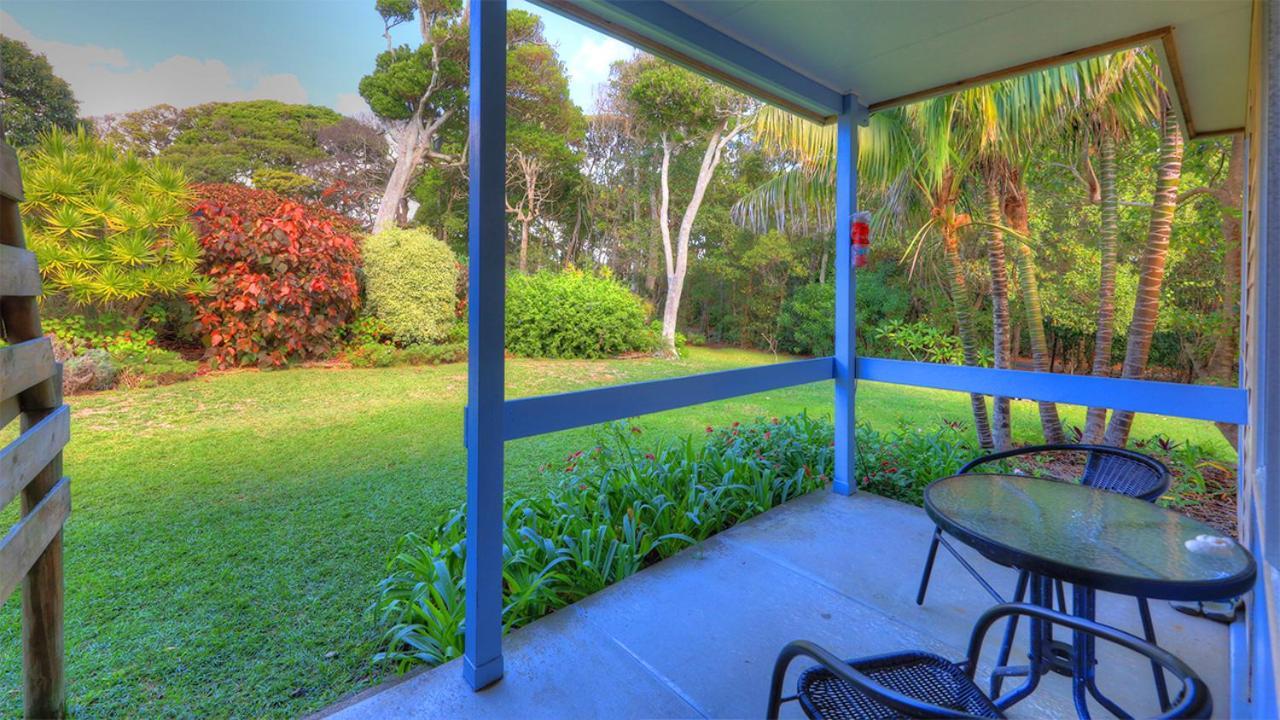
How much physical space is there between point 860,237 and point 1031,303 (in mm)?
2640

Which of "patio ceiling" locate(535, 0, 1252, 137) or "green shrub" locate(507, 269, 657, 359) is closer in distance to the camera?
"patio ceiling" locate(535, 0, 1252, 137)

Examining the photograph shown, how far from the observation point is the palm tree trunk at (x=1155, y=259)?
12.8 feet

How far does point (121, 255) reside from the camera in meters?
4.69

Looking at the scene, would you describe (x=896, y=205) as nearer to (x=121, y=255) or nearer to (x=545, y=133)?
(x=121, y=255)

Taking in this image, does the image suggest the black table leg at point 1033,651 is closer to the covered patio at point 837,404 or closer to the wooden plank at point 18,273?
the covered patio at point 837,404

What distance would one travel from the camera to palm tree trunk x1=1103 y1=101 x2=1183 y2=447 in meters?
3.90

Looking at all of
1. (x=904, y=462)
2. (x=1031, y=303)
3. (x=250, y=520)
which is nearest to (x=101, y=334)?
(x=250, y=520)

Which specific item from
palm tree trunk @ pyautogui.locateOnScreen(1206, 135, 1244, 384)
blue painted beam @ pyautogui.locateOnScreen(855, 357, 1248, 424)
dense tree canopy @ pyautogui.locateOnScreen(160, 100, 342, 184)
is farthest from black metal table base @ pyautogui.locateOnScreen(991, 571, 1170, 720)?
dense tree canopy @ pyautogui.locateOnScreen(160, 100, 342, 184)

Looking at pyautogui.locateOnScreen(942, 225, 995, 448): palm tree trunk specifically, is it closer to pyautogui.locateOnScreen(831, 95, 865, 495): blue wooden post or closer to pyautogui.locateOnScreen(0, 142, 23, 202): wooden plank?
pyautogui.locateOnScreen(831, 95, 865, 495): blue wooden post

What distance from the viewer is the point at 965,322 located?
4.77m

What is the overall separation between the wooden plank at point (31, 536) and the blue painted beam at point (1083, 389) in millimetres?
3386

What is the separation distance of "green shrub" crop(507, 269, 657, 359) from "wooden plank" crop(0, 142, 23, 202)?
6387 mm

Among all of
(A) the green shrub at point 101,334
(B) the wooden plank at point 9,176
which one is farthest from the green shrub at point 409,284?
(B) the wooden plank at point 9,176

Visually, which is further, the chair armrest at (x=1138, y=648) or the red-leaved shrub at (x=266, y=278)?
the red-leaved shrub at (x=266, y=278)
